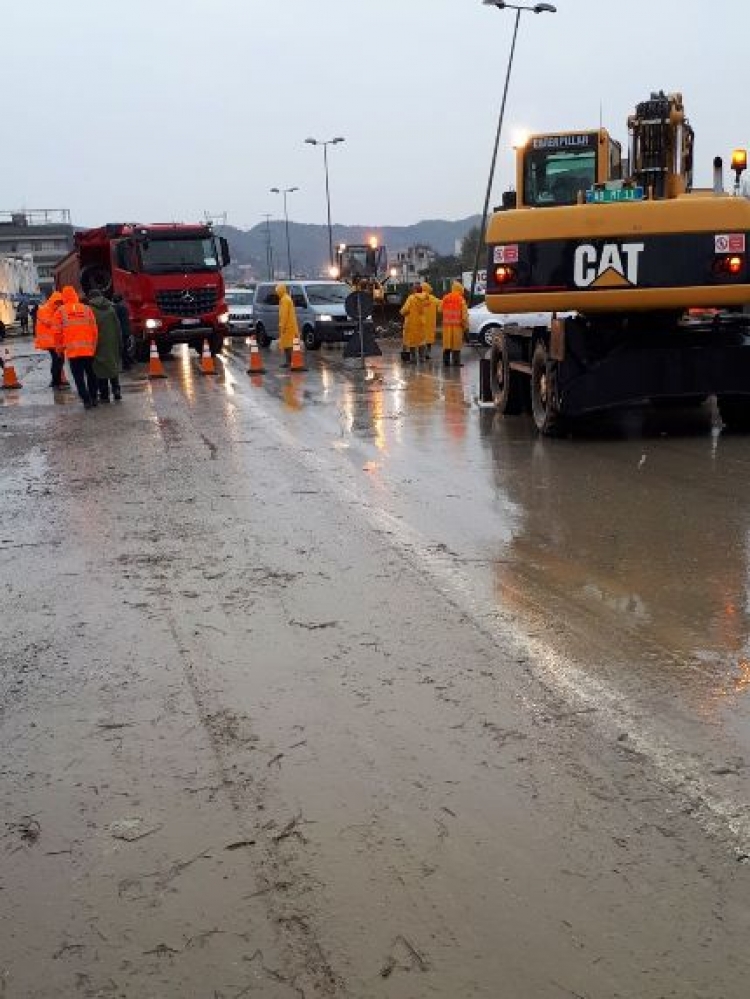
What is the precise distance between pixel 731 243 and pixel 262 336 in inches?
859

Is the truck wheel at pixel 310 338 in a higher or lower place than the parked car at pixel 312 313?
lower

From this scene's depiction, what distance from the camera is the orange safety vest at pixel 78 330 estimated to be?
50.9 feet

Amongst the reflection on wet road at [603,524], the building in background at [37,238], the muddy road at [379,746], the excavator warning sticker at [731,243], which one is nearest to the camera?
the muddy road at [379,746]

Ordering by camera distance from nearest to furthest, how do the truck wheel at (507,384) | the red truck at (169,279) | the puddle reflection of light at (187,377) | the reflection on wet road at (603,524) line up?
the reflection on wet road at (603,524) < the truck wheel at (507,384) < the puddle reflection of light at (187,377) < the red truck at (169,279)

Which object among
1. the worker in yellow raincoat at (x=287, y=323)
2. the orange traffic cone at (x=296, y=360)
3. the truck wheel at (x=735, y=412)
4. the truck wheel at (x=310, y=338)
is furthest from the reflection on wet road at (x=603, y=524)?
the truck wheel at (x=310, y=338)

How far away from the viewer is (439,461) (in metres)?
10.2

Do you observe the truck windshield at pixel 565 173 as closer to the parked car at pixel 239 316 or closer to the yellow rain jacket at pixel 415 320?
the yellow rain jacket at pixel 415 320

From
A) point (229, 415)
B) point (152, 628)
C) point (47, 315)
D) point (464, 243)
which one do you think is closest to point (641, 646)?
point (152, 628)

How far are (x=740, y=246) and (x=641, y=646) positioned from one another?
6641 mm

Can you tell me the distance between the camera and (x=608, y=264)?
10422mm

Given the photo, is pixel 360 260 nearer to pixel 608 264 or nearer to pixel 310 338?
pixel 310 338

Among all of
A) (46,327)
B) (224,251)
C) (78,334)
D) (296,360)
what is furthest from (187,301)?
(78,334)

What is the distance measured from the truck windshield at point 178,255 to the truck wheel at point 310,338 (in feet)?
12.0

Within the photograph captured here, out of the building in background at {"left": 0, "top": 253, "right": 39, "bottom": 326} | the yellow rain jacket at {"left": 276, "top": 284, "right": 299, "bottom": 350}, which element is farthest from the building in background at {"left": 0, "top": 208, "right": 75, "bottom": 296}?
the yellow rain jacket at {"left": 276, "top": 284, "right": 299, "bottom": 350}
